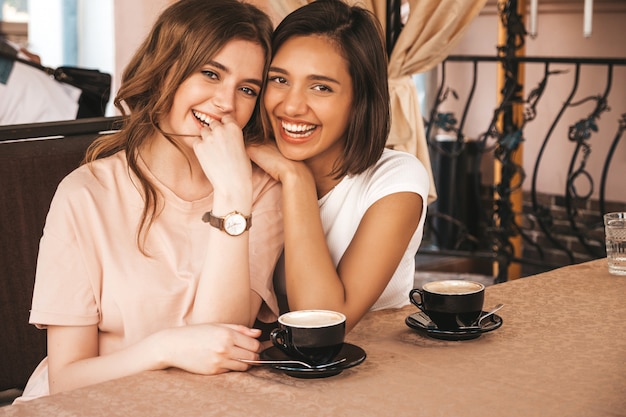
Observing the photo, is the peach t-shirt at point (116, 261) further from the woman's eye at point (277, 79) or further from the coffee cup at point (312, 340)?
the coffee cup at point (312, 340)

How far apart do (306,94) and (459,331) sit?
2.14 feet

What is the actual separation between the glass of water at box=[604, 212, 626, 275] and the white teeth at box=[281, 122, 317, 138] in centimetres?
62

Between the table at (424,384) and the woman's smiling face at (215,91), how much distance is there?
1.68 feet

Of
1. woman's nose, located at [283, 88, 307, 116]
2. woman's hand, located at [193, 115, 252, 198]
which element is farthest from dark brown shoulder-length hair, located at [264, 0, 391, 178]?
woman's hand, located at [193, 115, 252, 198]

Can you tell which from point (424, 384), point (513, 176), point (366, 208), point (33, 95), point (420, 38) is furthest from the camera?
point (513, 176)

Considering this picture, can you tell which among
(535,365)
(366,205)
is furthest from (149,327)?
(535,365)

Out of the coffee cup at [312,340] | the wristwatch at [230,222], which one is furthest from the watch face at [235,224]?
the coffee cup at [312,340]

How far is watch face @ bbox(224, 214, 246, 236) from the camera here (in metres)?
1.61

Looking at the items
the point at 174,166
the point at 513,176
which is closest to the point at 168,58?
the point at 174,166

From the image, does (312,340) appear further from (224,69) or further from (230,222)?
(224,69)

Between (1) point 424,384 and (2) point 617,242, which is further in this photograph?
(2) point 617,242

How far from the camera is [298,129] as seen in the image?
6.15 feet

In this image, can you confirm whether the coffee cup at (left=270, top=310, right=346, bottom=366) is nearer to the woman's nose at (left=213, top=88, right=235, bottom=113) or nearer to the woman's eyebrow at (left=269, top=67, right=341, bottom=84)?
the woman's nose at (left=213, top=88, right=235, bottom=113)

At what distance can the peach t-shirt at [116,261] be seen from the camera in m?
1.61
